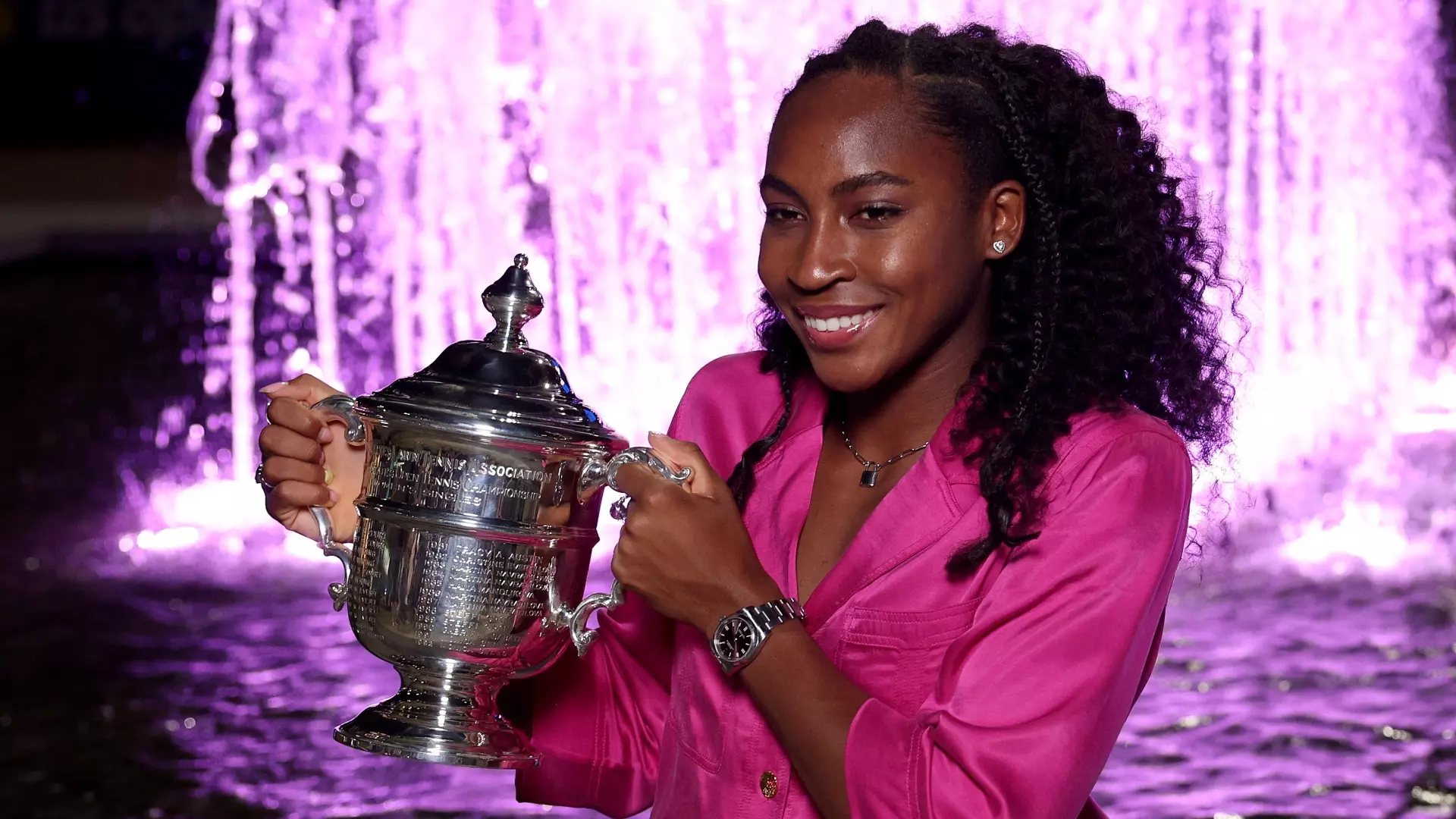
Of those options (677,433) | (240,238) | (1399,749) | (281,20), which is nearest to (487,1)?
(281,20)

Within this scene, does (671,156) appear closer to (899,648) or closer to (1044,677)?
(899,648)

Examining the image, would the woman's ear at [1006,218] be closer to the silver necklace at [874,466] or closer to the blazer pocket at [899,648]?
the silver necklace at [874,466]

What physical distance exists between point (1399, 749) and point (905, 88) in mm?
3033

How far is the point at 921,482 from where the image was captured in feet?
5.61

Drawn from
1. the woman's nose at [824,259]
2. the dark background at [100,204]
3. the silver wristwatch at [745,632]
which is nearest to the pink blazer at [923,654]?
the silver wristwatch at [745,632]

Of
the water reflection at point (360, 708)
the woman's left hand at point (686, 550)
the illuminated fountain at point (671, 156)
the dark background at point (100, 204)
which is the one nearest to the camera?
the woman's left hand at point (686, 550)

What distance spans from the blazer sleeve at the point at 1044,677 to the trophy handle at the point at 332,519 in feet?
2.03

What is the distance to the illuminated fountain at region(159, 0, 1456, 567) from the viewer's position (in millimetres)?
9836

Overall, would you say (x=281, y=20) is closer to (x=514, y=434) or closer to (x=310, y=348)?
(x=310, y=348)

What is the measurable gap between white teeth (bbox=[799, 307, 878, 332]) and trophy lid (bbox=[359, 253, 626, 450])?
0.80 feet

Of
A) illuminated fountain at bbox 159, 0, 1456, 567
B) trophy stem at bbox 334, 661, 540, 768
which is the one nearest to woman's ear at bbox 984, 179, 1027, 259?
trophy stem at bbox 334, 661, 540, 768

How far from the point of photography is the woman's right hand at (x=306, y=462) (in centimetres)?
186

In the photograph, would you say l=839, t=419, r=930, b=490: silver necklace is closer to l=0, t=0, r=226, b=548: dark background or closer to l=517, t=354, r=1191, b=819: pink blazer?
l=517, t=354, r=1191, b=819: pink blazer

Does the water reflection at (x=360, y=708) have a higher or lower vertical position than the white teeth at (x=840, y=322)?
lower
